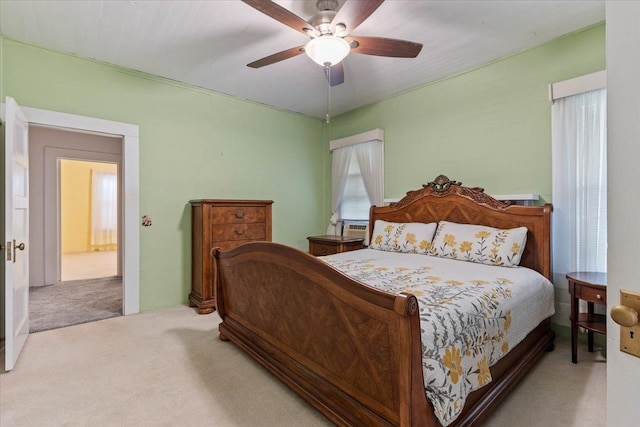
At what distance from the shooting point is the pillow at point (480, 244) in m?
2.48

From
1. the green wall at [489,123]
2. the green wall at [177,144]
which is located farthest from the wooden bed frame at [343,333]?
the green wall at [177,144]

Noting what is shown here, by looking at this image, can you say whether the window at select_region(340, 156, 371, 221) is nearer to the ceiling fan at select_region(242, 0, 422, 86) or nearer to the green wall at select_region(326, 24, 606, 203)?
the green wall at select_region(326, 24, 606, 203)

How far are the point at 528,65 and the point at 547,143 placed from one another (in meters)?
0.78

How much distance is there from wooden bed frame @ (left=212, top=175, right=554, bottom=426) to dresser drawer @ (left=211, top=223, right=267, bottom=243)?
0.81 meters

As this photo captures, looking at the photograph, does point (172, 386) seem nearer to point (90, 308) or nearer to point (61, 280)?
point (90, 308)

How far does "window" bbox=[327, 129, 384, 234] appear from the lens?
413 cm

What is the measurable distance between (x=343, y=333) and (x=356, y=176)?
3229mm

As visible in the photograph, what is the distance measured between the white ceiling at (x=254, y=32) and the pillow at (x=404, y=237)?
170 cm

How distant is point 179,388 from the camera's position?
1934 millimetres

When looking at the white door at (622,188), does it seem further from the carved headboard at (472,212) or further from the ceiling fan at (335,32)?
the carved headboard at (472,212)

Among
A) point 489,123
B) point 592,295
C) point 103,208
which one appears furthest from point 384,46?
point 103,208

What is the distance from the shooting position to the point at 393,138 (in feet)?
13.1

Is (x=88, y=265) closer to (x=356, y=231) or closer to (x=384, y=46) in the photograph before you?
(x=356, y=231)

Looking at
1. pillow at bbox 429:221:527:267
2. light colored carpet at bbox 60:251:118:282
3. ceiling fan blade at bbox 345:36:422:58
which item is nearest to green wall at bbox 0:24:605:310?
pillow at bbox 429:221:527:267
